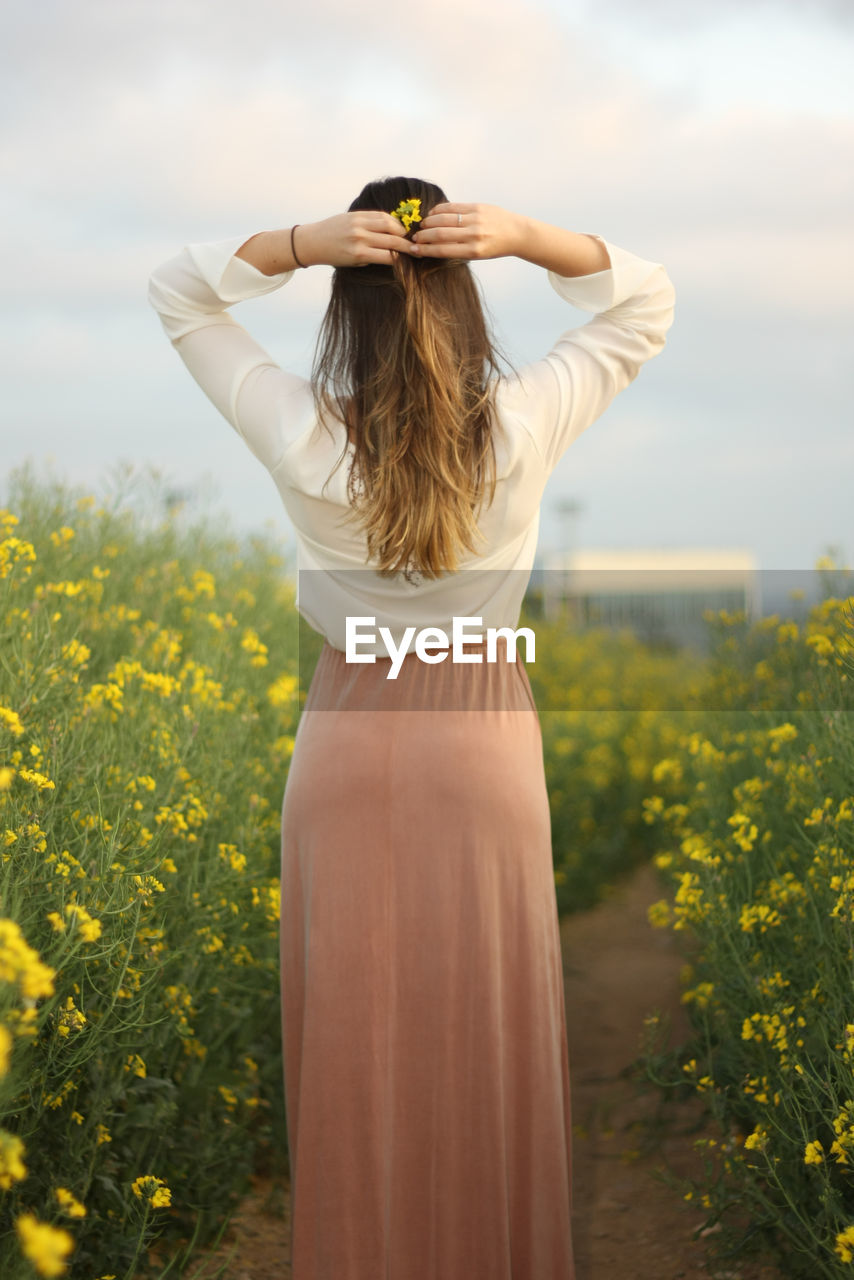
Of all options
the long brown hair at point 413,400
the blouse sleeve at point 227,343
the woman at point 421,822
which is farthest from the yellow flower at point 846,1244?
the blouse sleeve at point 227,343

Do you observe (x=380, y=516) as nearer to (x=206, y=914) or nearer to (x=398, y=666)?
(x=398, y=666)

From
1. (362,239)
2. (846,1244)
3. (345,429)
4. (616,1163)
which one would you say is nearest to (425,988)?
(846,1244)

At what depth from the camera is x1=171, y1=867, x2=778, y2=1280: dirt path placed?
2.60 meters

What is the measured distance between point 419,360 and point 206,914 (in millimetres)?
1327

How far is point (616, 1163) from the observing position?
124 inches

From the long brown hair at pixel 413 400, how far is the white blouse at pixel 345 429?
0.11 ft

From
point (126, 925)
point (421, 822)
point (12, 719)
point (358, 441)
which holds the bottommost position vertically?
point (126, 925)

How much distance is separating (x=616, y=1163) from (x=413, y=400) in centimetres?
238

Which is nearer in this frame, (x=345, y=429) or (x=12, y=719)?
(x=345, y=429)

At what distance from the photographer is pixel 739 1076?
2.52 m

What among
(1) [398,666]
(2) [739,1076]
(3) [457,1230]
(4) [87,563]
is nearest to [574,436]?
(1) [398,666]

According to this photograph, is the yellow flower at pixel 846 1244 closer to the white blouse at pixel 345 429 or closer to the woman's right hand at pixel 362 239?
the white blouse at pixel 345 429

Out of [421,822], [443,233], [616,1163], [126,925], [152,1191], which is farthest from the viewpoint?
[616,1163]

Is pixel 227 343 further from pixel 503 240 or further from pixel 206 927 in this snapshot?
pixel 206 927
